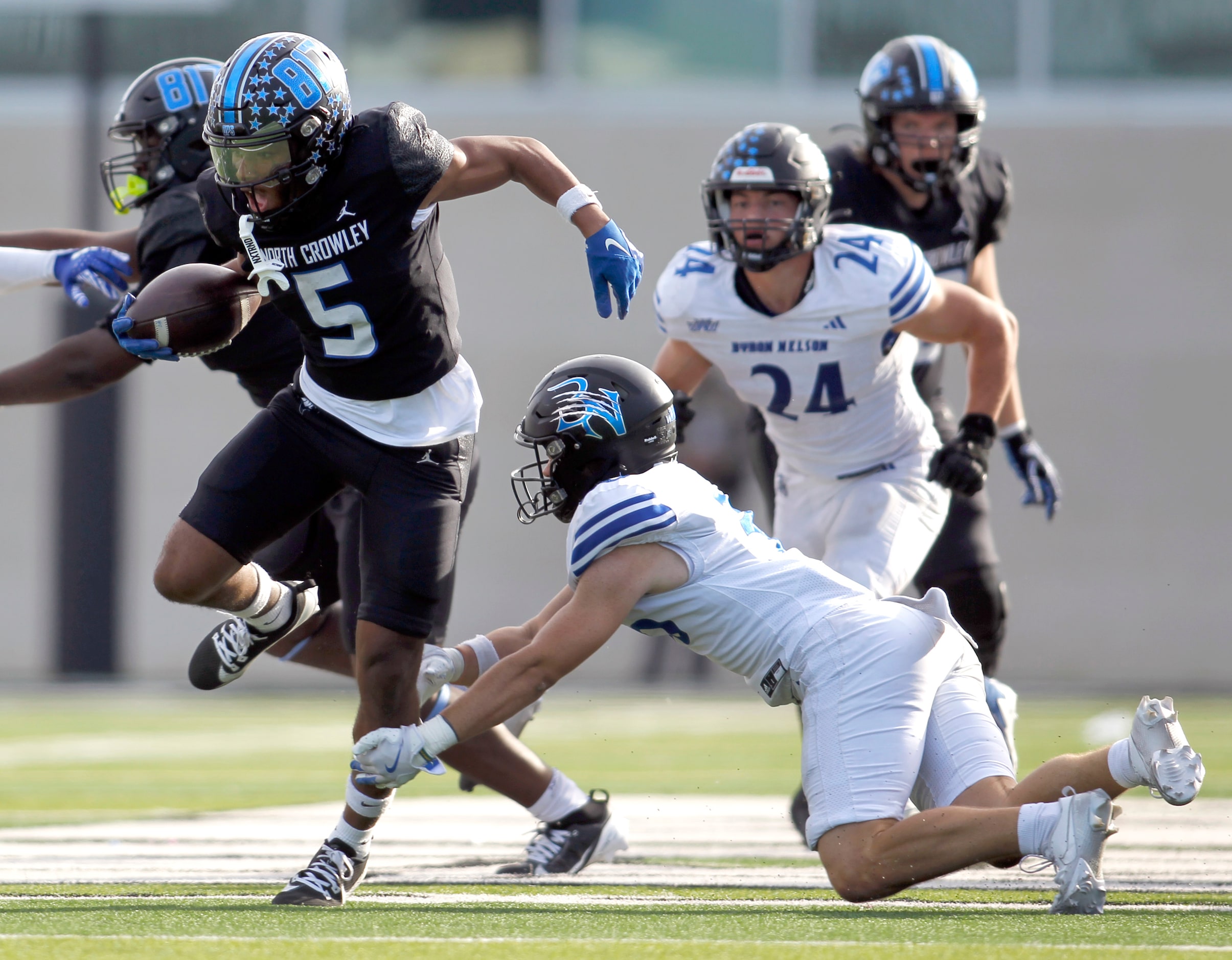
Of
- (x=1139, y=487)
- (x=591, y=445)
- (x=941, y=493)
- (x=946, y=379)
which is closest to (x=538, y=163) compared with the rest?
(x=591, y=445)

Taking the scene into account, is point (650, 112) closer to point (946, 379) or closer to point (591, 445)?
point (946, 379)

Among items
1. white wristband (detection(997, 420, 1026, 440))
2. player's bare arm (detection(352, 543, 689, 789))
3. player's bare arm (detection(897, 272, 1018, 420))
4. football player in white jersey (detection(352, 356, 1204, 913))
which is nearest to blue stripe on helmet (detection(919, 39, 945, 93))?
player's bare arm (detection(897, 272, 1018, 420))

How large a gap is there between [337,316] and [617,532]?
91cm

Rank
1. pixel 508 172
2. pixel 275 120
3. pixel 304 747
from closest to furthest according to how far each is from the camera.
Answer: pixel 275 120, pixel 508 172, pixel 304 747

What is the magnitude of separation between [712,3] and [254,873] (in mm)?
9691

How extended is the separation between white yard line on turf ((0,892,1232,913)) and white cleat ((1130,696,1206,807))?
0.38 m

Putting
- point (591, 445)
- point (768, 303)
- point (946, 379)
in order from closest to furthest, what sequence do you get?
point (591, 445)
point (768, 303)
point (946, 379)

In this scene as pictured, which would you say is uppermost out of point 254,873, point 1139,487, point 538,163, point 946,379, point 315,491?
point 538,163

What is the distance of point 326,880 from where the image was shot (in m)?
3.69

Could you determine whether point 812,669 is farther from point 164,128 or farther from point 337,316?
point 164,128

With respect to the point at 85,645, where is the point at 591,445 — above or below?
above

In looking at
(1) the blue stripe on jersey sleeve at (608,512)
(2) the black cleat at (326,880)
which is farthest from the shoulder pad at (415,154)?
(2) the black cleat at (326,880)

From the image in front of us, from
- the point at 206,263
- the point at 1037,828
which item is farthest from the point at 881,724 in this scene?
the point at 206,263

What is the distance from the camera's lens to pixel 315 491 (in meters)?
3.96
